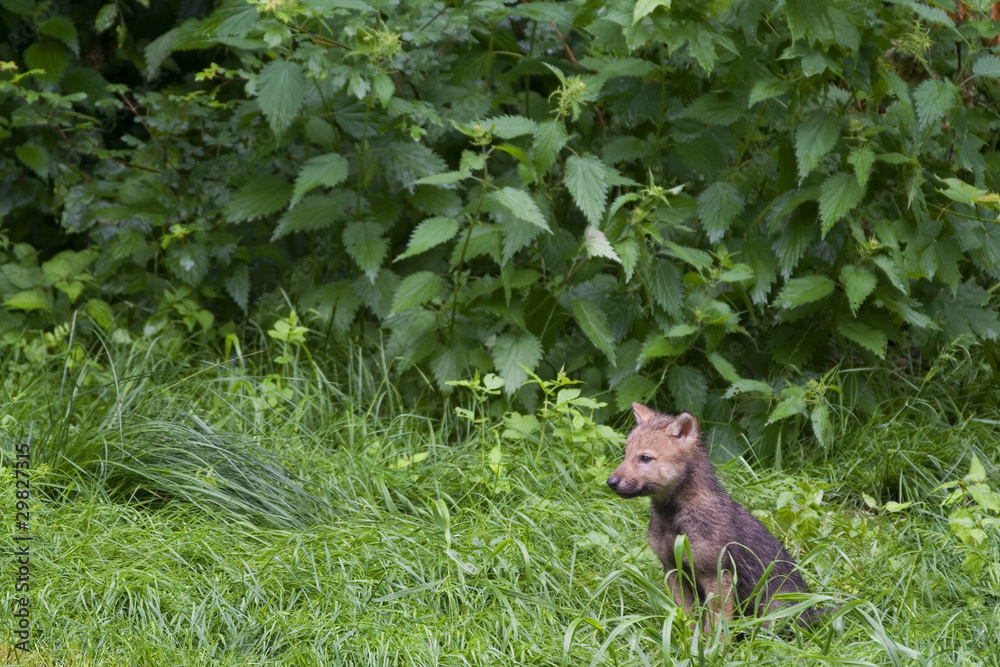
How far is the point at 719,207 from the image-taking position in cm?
405

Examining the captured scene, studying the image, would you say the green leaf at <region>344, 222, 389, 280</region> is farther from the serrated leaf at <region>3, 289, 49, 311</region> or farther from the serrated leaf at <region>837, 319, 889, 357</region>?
the serrated leaf at <region>837, 319, 889, 357</region>

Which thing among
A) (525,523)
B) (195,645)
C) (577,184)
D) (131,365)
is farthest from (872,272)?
(131,365)

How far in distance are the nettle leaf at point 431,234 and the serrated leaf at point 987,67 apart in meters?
1.96

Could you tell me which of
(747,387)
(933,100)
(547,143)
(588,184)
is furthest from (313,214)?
(933,100)

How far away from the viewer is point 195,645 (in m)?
2.83

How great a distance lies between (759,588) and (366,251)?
216 cm

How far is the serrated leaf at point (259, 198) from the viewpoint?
4.46m

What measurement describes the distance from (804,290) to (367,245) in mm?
1673

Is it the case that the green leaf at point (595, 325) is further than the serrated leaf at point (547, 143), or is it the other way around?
the green leaf at point (595, 325)

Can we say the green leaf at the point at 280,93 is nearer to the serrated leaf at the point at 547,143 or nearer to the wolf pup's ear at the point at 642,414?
the serrated leaf at the point at 547,143

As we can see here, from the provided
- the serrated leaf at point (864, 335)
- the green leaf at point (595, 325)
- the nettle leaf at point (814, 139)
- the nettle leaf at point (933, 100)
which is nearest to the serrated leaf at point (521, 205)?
the green leaf at point (595, 325)

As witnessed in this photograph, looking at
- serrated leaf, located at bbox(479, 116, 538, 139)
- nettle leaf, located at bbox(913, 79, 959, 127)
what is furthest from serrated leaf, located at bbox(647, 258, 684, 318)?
nettle leaf, located at bbox(913, 79, 959, 127)

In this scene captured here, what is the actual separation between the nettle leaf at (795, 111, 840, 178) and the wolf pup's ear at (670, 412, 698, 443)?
1.20 meters

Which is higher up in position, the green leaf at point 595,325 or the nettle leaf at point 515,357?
the green leaf at point 595,325
